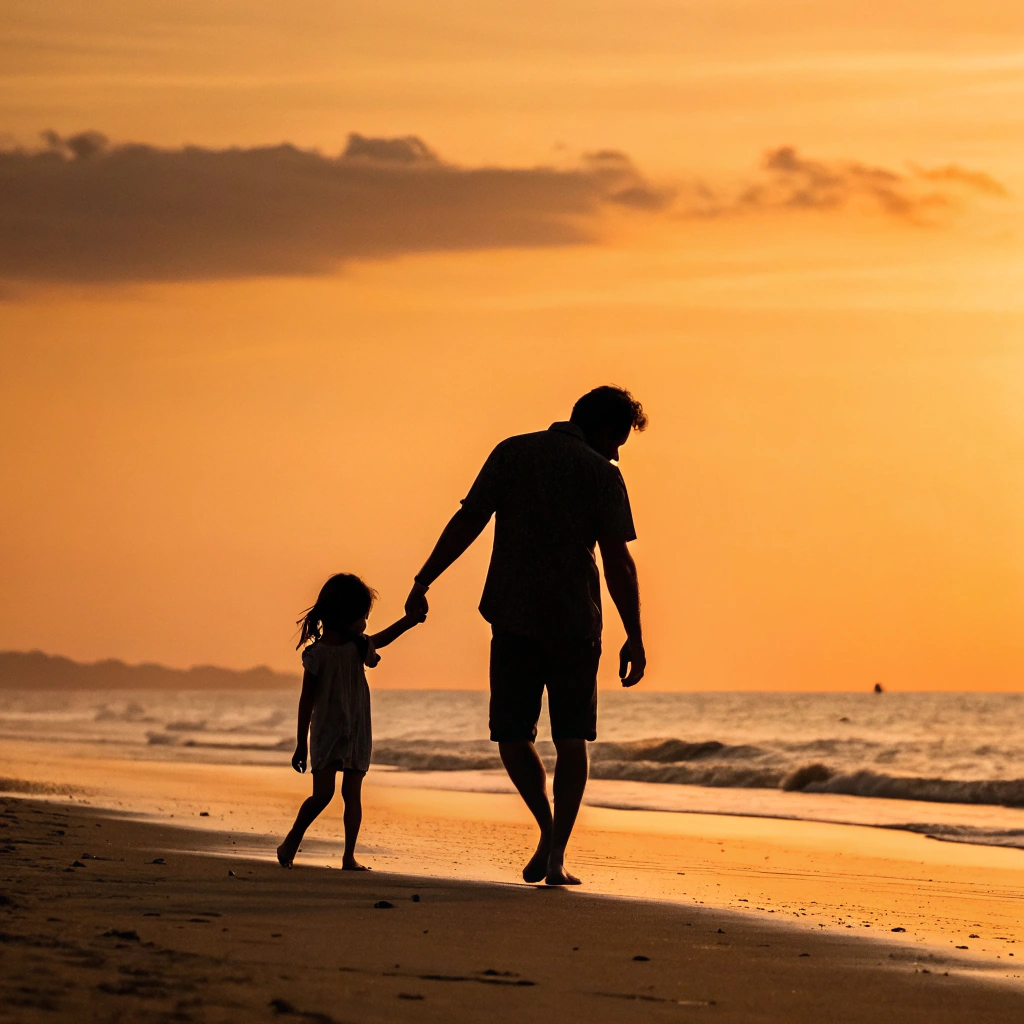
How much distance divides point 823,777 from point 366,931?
53.8 feet

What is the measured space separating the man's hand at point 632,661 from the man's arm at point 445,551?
76 centimetres

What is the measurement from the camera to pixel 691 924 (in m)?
5.12

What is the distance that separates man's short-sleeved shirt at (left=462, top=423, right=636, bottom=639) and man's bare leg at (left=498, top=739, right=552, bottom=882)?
0.50 metres

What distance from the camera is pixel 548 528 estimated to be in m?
5.83

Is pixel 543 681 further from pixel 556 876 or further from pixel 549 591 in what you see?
pixel 556 876

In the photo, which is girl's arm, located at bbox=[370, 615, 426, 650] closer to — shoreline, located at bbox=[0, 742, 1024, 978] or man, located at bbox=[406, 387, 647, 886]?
man, located at bbox=[406, 387, 647, 886]

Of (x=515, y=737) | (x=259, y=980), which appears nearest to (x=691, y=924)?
(x=515, y=737)

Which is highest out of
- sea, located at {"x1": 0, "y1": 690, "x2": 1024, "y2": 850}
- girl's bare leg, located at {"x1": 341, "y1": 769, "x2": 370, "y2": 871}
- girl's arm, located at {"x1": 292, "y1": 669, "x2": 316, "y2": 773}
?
girl's arm, located at {"x1": 292, "y1": 669, "x2": 316, "y2": 773}

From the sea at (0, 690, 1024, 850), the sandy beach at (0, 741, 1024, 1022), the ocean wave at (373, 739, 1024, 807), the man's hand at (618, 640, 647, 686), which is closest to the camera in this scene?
the sandy beach at (0, 741, 1024, 1022)

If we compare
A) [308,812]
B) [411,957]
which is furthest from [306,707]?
[411,957]

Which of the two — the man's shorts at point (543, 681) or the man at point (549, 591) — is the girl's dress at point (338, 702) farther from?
the man's shorts at point (543, 681)

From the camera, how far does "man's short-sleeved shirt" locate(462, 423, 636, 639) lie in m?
5.78

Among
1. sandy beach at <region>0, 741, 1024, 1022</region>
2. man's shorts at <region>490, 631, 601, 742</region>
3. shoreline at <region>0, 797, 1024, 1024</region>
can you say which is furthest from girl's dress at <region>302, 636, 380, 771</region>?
man's shorts at <region>490, 631, 601, 742</region>

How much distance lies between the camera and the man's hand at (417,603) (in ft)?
19.4
